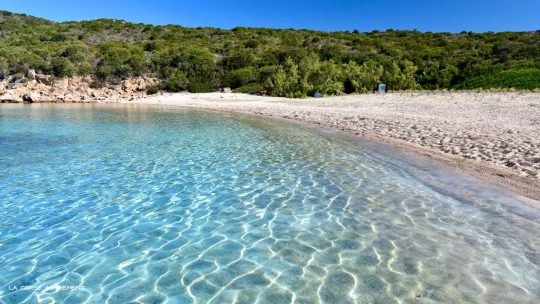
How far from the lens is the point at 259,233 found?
5996mm

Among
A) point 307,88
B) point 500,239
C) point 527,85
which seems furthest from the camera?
point 307,88

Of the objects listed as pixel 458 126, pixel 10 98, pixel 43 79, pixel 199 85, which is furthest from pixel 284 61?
pixel 458 126

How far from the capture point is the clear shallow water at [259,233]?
4.39m

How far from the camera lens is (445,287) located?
4371mm

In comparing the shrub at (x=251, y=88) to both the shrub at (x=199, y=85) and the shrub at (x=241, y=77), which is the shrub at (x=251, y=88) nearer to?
the shrub at (x=241, y=77)

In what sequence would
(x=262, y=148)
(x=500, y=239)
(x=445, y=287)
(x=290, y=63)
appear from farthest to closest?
(x=290, y=63) < (x=262, y=148) < (x=500, y=239) < (x=445, y=287)

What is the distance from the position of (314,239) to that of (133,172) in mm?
5850

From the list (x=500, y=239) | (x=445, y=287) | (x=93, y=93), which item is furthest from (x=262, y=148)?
(x=93, y=93)

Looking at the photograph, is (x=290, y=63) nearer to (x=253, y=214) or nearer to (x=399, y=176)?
(x=399, y=176)

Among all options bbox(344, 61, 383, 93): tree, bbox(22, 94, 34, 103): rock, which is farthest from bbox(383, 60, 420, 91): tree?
bbox(22, 94, 34, 103): rock

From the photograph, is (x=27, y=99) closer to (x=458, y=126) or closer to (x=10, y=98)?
(x=10, y=98)

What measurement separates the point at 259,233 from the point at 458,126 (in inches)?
515

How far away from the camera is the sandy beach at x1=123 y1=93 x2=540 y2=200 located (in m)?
9.83

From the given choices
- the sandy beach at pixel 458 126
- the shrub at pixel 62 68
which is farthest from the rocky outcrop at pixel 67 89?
the sandy beach at pixel 458 126
